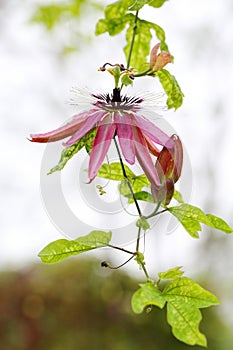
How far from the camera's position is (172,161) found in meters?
0.56

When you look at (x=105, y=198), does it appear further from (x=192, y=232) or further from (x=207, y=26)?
(x=207, y=26)

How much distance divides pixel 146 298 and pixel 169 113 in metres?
3.72

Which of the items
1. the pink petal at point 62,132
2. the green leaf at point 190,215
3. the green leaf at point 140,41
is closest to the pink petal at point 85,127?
the pink petal at point 62,132

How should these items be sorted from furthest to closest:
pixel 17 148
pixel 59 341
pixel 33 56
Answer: pixel 17 148 < pixel 33 56 < pixel 59 341

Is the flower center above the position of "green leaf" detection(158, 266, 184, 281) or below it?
above

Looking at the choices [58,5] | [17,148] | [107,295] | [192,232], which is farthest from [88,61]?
[192,232]

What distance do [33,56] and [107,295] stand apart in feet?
5.37

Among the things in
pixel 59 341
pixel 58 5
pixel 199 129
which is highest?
pixel 58 5

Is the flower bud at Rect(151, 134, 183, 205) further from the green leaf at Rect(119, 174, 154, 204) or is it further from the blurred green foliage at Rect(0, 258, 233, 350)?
the blurred green foliage at Rect(0, 258, 233, 350)

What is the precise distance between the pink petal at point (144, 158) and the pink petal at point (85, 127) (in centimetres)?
4

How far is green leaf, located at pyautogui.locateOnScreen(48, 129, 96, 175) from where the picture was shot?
0.55 m

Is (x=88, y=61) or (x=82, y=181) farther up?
(x=88, y=61)

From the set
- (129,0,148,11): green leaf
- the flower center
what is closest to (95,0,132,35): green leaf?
(129,0,148,11): green leaf

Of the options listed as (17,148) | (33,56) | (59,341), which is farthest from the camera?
(17,148)
